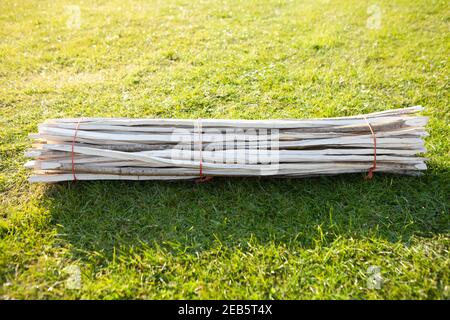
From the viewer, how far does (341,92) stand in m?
5.33

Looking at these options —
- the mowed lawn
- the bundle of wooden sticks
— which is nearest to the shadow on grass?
the mowed lawn

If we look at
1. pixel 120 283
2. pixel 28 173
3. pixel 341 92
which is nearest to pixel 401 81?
pixel 341 92

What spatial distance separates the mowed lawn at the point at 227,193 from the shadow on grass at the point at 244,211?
0.05ft

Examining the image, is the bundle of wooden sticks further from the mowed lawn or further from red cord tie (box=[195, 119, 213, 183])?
the mowed lawn

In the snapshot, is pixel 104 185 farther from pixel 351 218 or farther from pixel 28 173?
pixel 351 218

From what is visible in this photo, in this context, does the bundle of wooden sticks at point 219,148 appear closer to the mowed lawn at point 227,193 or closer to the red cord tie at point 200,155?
the red cord tie at point 200,155

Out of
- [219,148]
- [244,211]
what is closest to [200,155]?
[219,148]

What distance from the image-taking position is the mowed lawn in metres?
2.93

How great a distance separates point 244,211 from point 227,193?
0.31 metres

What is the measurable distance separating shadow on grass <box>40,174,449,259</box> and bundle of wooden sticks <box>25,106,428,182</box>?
17 cm

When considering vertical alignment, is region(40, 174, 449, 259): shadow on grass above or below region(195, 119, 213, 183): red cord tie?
below

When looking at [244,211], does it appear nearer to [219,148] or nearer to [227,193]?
[227,193]

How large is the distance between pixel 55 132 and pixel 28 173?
750 mm

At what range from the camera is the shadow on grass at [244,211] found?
3262mm
